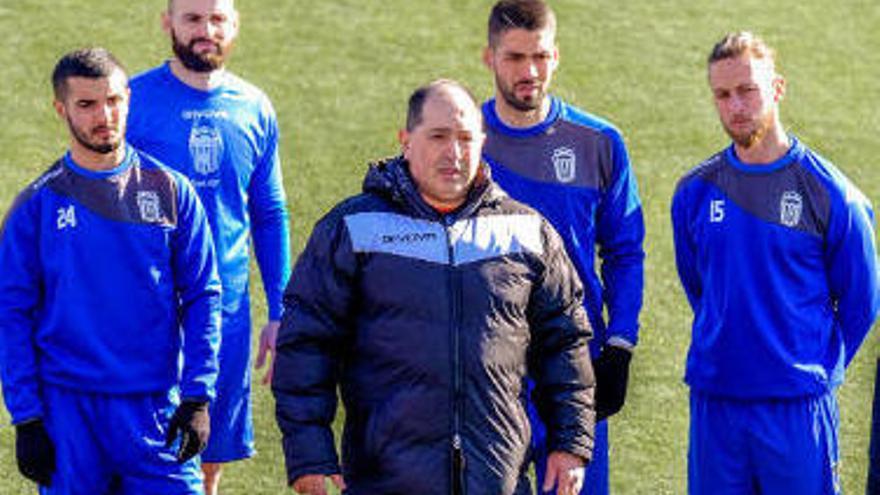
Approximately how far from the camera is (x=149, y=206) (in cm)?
608

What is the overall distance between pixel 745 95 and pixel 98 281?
230 centimetres

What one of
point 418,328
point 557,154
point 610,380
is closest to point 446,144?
point 418,328

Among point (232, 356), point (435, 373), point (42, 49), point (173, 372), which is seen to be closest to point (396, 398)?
point (435, 373)

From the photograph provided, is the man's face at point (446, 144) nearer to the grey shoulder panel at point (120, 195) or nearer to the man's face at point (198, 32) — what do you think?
the grey shoulder panel at point (120, 195)

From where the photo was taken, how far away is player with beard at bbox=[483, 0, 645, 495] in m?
6.30

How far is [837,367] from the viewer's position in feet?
20.9

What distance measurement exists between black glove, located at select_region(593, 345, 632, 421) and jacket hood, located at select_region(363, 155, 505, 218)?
3.60ft

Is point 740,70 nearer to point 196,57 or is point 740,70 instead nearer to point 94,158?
point 196,57

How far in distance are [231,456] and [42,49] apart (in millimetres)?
5770

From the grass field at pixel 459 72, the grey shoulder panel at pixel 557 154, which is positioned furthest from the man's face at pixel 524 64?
the grass field at pixel 459 72

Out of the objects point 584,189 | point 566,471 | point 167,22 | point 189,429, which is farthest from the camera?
point 167,22

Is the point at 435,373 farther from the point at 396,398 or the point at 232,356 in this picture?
the point at 232,356

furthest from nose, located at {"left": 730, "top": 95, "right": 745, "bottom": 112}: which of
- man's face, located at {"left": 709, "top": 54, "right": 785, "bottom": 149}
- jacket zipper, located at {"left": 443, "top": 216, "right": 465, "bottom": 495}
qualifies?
jacket zipper, located at {"left": 443, "top": 216, "right": 465, "bottom": 495}

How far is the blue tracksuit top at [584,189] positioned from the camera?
20.9ft
